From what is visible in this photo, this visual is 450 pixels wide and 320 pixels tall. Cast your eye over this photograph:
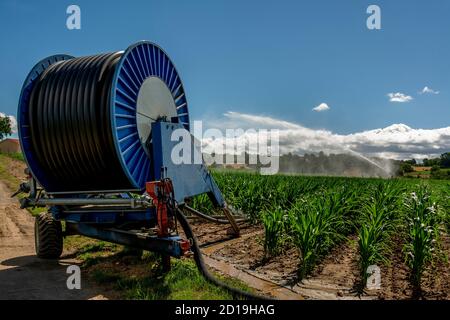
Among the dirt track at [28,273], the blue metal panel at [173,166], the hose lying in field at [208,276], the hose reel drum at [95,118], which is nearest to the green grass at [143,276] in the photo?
the hose lying in field at [208,276]

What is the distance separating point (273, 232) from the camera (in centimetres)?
747

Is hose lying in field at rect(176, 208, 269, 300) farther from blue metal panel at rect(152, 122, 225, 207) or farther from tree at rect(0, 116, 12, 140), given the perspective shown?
tree at rect(0, 116, 12, 140)

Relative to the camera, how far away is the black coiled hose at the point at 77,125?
6676 millimetres

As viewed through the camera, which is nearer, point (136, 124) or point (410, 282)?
point (410, 282)

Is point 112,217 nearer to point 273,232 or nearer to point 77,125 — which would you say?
point 77,125

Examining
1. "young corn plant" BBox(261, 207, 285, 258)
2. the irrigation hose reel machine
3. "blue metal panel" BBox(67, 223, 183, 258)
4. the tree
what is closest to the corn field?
"young corn plant" BBox(261, 207, 285, 258)

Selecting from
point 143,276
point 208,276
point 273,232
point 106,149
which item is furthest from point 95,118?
point 273,232

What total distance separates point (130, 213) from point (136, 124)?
1.54 metres

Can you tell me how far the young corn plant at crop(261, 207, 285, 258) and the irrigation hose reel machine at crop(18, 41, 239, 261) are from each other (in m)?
1.59

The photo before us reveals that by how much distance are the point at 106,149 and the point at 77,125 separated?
708 mm

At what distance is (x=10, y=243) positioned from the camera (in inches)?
368

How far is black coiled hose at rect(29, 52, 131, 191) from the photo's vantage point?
21.9 feet
